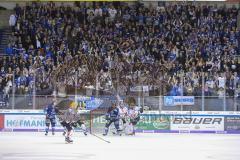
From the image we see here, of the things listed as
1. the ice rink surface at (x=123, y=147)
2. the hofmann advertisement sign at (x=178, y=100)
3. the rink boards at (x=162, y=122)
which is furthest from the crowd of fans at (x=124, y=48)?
the ice rink surface at (x=123, y=147)

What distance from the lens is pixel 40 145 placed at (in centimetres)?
1827

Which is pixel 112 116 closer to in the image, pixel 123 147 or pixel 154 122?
pixel 154 122

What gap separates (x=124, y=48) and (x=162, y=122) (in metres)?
4.19

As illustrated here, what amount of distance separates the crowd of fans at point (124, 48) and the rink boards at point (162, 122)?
117 centimetres

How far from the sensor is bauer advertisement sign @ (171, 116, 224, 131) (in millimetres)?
23906

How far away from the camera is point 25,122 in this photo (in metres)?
24.0

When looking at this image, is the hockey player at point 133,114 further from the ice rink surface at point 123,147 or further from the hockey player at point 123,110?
the ice rink surface at point 123,147

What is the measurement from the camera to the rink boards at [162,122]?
23734 mm

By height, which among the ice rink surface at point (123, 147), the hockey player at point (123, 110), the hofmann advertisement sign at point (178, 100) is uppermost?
the hofmann advertisement sign at point (178, 100)

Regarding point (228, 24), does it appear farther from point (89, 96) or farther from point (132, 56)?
point (89, 96)

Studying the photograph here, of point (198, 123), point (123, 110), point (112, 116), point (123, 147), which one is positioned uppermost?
point (123, 110)

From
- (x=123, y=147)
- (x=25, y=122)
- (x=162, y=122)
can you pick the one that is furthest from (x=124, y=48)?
(x=123, y=147)

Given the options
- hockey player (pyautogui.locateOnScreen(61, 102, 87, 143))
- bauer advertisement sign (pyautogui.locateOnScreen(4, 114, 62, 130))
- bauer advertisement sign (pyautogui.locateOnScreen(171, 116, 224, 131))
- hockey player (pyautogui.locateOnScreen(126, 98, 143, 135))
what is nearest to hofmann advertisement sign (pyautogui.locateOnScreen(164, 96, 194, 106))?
bauer advertisement sign (pyautogui.locateOnScreen(171, 116, 224, 131))

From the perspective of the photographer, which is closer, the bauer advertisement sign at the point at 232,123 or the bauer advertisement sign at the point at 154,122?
the bauer advertisement sign at the point at 232,123
